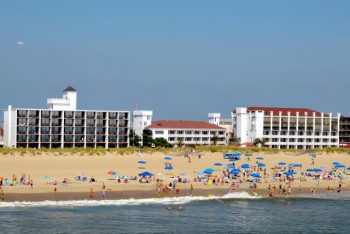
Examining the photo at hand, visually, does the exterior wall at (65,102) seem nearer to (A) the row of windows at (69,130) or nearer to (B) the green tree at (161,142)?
(A) the row of windows at (69,130)

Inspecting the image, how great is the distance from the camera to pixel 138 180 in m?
49.6

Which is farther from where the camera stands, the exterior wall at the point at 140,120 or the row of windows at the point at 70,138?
the exterior wall at the point at 140,120

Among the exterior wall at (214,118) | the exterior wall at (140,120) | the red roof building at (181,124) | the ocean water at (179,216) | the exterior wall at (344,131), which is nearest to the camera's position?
the ocean water at (179,216)

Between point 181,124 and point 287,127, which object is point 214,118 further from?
point 287,127

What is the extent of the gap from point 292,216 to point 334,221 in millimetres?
2579

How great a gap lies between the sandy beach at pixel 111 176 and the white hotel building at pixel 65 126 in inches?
683

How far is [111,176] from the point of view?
51844mm

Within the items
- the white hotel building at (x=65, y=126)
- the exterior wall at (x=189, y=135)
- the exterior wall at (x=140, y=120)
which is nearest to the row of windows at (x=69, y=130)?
the white hotel building at (x=65, y=126)

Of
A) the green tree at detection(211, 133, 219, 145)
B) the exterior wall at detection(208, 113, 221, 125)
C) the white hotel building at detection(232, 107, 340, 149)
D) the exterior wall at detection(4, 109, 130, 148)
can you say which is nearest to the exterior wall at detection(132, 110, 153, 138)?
the green tree at detection(211, 133, 219, 145)

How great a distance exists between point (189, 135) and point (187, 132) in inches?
22.9

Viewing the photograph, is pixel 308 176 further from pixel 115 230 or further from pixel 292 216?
pixel 115 230

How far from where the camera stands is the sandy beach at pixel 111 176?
4266cm

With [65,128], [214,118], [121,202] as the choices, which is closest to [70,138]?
[65,128]

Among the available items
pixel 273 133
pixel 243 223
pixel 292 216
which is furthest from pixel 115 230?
pixel 273 133
